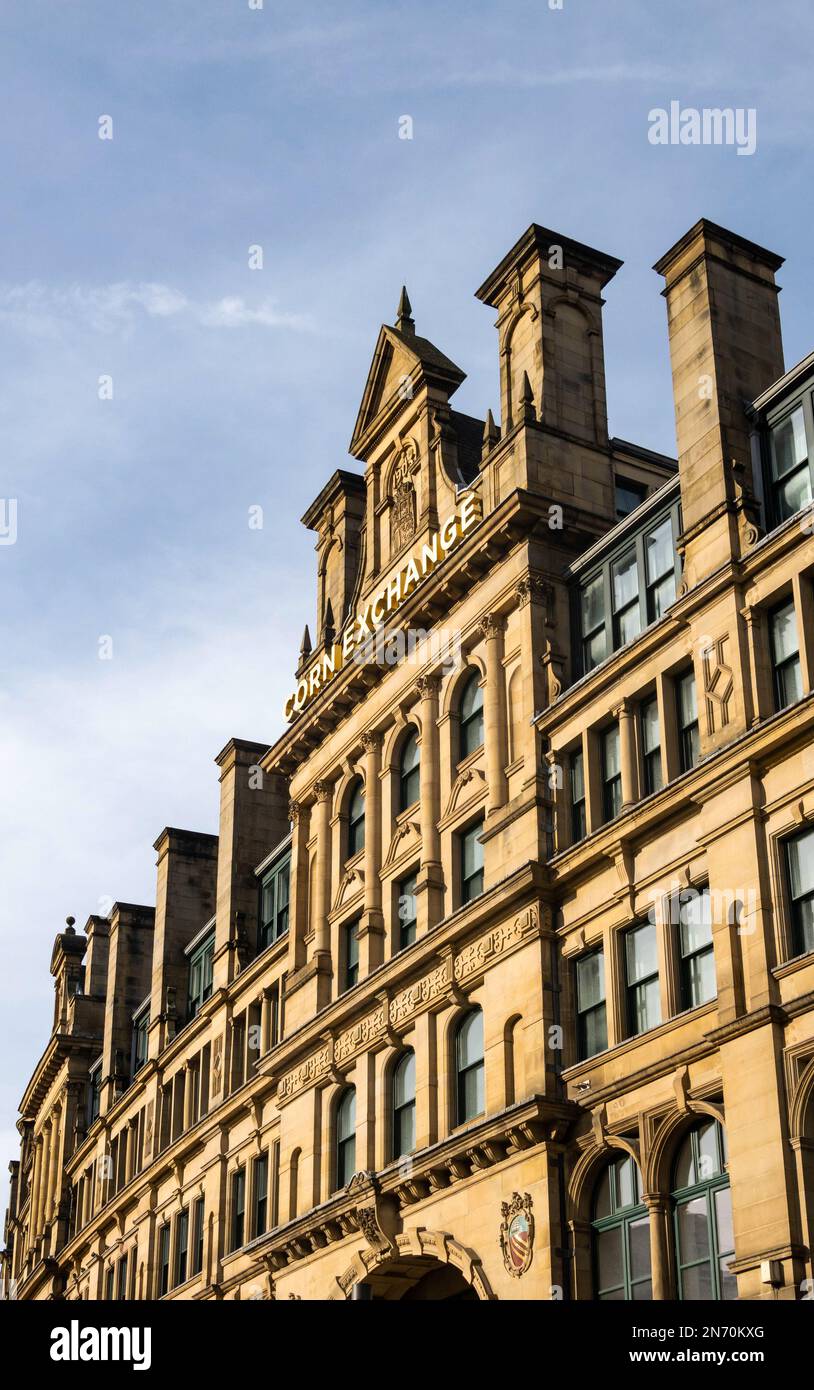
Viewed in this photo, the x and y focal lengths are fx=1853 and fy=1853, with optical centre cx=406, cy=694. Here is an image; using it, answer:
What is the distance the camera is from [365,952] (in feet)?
150

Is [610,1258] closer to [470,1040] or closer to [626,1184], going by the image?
[626,1184]

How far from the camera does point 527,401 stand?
43.1 meters

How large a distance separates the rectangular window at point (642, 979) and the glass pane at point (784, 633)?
593 cm

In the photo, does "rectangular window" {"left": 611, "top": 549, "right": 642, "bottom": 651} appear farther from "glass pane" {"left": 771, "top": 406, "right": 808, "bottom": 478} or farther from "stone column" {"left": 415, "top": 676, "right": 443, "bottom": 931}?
"stone column" {"left": 415, "top": 676, "right": 443, "bottom": 931}

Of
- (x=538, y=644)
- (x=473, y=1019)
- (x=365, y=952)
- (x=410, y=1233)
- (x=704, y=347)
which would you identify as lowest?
(x=410, y=1233)

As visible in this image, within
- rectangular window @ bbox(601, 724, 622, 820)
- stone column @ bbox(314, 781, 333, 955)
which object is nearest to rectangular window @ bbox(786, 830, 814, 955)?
rectangular window @ bbox(601, 724, 622, 820)

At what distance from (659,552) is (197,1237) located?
29.9m

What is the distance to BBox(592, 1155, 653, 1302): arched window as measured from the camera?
3353 cm

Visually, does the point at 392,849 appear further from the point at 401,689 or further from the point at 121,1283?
the point at 121,1283

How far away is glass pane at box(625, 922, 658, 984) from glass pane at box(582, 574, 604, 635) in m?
7.61

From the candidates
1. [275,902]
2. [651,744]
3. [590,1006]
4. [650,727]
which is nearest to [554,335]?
[650,727]

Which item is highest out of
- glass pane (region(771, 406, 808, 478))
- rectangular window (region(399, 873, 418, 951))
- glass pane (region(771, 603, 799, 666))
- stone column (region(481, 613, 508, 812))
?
glass pane (region(771, 406, 808, 478))

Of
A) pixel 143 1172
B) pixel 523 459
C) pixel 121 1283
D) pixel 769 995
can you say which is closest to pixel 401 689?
pixel 523 459

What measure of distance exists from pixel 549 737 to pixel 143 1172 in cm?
3104
